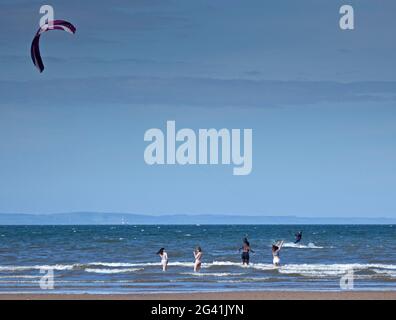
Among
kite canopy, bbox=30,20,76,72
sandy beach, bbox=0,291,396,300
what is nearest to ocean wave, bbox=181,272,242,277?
sandy beach, bbox=0,291,396,300

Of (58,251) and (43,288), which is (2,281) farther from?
(58,251)

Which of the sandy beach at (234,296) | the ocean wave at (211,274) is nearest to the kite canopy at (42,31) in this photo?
the sandy beach at (234,296)

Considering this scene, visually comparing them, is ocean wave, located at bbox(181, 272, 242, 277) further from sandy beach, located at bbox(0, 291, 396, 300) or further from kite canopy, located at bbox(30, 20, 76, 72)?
kite canopy, located at bbox(30, 20, 76, 72)

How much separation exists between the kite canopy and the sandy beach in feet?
22.4

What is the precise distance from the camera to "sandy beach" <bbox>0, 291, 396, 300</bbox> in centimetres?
2547

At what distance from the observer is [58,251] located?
6612cm

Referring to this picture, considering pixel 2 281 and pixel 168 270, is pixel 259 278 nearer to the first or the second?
pixel 168 270
